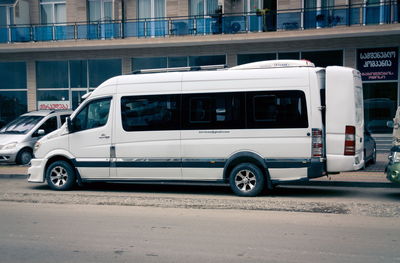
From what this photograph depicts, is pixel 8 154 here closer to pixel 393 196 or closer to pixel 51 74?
pixel 51 74

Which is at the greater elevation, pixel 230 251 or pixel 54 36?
pixel 54 36

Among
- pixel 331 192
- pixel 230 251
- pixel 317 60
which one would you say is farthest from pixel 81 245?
pixel 317 60

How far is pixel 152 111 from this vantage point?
11.1m

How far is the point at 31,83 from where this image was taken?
78.2 ft

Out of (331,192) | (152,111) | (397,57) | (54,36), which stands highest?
(54,36)

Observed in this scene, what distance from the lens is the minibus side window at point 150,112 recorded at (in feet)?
36.0

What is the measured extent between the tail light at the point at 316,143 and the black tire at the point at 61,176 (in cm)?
546

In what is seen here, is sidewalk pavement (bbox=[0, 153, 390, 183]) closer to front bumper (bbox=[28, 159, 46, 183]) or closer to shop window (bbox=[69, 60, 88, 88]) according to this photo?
front bumper (bbox=[28, 159, 46, 183])

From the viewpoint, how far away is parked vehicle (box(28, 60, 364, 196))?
1007cm

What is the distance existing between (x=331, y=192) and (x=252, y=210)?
3.07 m

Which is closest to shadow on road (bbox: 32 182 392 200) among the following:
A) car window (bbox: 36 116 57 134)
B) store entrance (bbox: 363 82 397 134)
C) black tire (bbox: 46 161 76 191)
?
black tire (bbox: 46 161 76 191)

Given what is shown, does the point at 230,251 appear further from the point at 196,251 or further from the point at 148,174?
the point at 148,174

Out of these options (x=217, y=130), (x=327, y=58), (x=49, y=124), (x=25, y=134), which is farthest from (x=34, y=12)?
(x=217, y=130)

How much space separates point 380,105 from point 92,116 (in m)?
12.4
